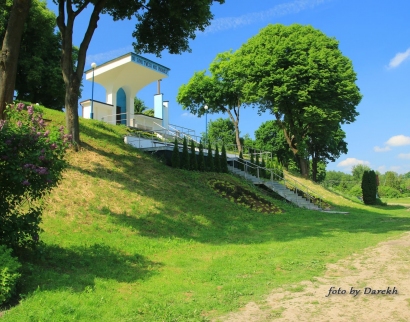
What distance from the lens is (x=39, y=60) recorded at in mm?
25438

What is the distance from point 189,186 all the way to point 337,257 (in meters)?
9.73

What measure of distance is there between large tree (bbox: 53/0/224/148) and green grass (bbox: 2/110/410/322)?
3.05 meters

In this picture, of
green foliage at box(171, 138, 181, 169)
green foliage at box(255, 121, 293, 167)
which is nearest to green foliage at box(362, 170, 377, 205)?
green foliage at box(255, 121, 293, 167)

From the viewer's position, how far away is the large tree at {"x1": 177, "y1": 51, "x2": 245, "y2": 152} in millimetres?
39344

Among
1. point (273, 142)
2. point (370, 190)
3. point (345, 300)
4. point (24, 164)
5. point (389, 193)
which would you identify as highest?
point (273, 142)

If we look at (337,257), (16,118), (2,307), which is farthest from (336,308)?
(16,118)

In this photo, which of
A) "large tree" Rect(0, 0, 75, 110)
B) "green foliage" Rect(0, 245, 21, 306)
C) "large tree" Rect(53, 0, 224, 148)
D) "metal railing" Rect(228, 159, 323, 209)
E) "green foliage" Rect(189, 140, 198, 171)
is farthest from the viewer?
"large tree" Rect(0, 0, 75, 110)

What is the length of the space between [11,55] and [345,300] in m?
8.77

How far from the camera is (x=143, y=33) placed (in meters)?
17.2

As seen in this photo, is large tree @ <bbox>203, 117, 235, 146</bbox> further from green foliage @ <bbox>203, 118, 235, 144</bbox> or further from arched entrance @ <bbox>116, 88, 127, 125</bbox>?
arched entrance @ <bbox>116, 88, 127, 125</bbox>

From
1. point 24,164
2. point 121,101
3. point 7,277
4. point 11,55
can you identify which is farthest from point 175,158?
point 7,277

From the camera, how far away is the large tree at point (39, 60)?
2527 centimetres

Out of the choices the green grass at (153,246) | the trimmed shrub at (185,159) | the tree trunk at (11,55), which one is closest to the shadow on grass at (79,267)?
the green grass at (153,246)

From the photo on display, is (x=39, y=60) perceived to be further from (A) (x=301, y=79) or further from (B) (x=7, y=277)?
(B) (x=7, y=277)
